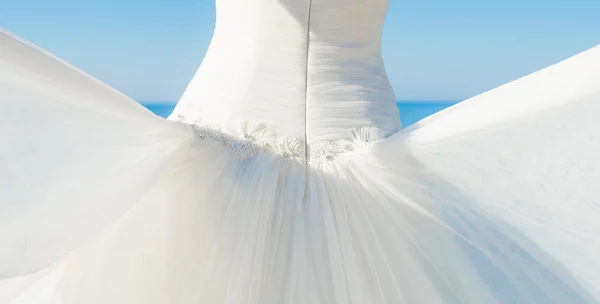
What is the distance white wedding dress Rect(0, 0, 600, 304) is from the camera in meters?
0.76

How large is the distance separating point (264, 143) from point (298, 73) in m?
0.14

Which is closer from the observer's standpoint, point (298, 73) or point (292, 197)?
point (292, 197)

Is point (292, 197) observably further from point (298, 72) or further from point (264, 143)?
point (298, 72)

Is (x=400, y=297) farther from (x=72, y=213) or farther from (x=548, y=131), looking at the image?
(x=72, y=213)

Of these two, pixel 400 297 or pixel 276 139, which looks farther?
pixel 276 139

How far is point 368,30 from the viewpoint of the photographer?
1025 millimetres

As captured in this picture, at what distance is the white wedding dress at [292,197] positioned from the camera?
0.76 m

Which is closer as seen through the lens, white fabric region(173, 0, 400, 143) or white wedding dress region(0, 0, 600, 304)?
white wedding dress region(0, 0, 600, 304)

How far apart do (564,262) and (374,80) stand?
0.41 m

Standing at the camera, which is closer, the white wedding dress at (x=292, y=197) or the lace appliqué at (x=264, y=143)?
the white wedding dress at (x=292, y=197)

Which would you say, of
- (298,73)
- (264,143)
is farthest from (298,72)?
(264,143)

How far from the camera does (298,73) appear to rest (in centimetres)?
97

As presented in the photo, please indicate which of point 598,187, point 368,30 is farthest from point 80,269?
point 598,187

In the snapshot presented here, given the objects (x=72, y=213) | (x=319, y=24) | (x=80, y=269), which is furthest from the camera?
(x=319, y=24)
